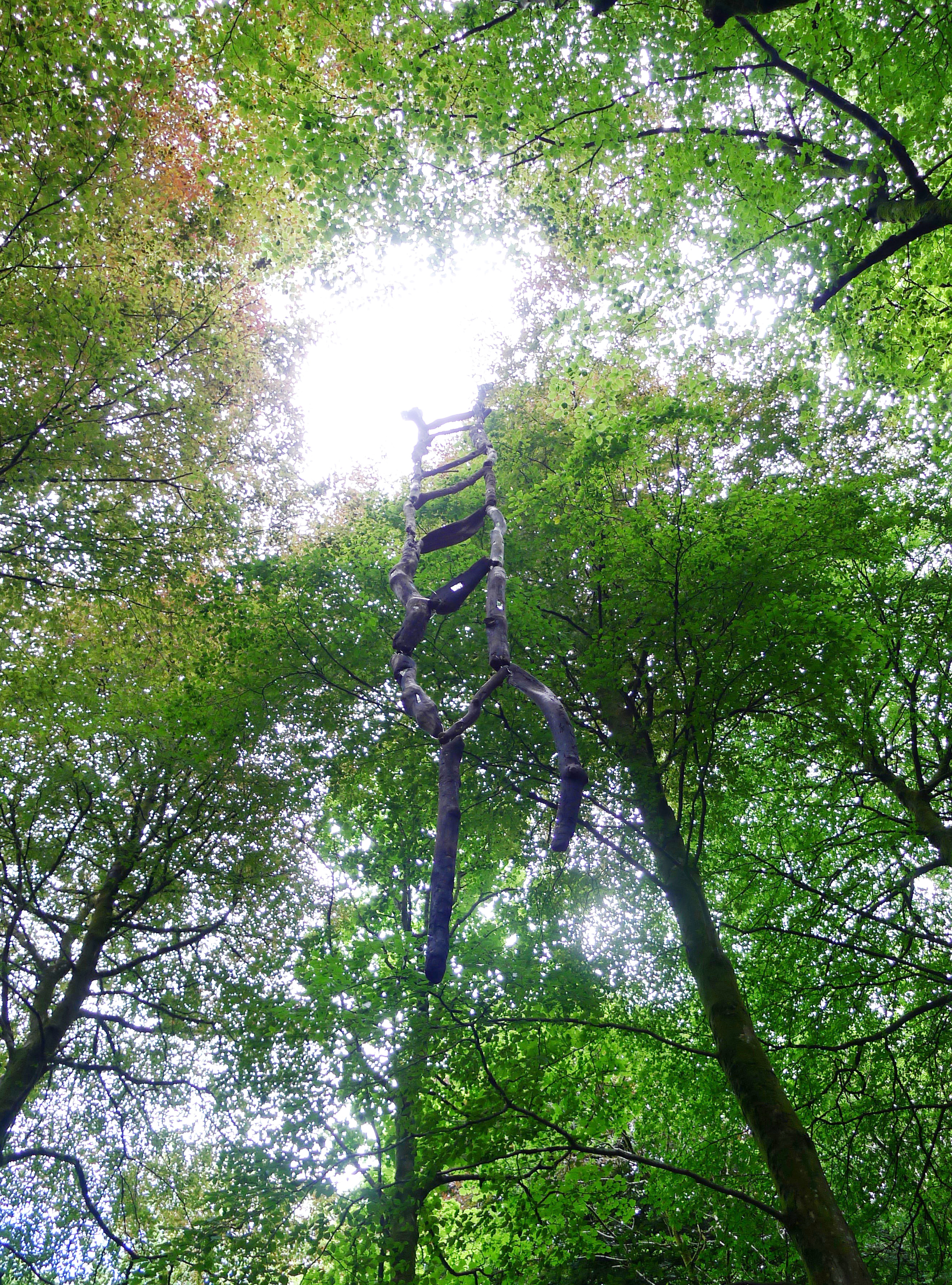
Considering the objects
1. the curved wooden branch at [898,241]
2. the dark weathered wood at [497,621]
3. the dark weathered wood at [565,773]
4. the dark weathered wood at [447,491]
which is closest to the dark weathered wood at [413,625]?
the dark weathered wood at [497,621]

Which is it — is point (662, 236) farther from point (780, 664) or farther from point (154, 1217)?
point (154, 1217)

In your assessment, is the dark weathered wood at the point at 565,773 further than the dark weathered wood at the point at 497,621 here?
No

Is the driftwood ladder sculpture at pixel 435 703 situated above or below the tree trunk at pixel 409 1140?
above

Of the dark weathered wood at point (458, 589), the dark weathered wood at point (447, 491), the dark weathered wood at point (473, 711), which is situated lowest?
the dark weathered wood at point (473, 711)

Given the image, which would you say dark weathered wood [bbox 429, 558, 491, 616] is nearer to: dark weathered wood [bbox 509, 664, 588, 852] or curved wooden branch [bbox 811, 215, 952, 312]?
dark weathered wood [bbox 509, 664, 588, 852]

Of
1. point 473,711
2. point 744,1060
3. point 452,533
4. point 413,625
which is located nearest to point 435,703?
point 413,625

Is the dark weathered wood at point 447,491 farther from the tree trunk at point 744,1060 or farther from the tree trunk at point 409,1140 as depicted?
the tree trunk at point 409,1140

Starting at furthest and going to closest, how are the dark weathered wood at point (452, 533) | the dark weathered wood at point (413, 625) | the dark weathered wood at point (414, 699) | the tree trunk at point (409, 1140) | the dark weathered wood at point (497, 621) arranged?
the tree trunk at point (409, 1140) → the dark weathered wood at point (452, 533) → the dark weathered wood at point (413, 625) → the dark weathered wood at point (497, 621) → the dark weathered wood at point (414, 699)

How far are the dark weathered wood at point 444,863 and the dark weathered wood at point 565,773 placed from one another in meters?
0.41

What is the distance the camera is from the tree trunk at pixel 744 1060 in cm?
445

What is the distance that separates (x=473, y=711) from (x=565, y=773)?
49 centimetres

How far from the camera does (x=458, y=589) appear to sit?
4.02m

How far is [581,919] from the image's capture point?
9188 millimetres

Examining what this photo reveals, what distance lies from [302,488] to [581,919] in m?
8.69
